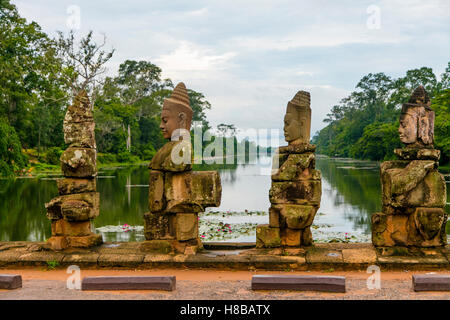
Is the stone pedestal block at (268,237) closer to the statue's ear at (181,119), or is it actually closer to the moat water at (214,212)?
the statue's ear at (181,119)

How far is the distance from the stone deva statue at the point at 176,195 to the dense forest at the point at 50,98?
14346mm

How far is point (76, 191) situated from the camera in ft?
26.0

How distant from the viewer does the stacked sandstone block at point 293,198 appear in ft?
24.2

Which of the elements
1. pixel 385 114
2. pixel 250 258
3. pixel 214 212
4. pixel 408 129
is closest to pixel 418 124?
pixel 408 129

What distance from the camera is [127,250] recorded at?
25.2 feet

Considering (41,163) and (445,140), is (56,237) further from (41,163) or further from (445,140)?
(41,163)

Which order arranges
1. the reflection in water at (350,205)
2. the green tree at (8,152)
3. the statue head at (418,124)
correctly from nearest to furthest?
the statue head at (418,124) < the reflection in water at (350,205) < the green tree at (8,152)

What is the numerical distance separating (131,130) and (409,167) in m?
49.2

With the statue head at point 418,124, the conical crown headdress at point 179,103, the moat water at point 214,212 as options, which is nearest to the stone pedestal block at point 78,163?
the conical crown headdress at point 179,103

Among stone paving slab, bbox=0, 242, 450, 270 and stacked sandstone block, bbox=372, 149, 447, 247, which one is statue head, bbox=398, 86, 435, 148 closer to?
stacked sandstone block, bbox=372, 149, 447, 247

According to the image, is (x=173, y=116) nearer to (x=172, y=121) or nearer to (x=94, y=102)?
(x=172, y=121)

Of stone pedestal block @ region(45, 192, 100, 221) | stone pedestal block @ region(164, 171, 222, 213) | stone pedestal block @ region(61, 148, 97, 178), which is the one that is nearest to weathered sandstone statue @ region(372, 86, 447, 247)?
stone pedestal block @ region(164, 171, 222, 213)

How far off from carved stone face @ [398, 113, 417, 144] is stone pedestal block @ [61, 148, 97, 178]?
483cm
